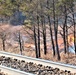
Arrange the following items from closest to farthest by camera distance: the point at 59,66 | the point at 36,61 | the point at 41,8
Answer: the point at 59,66 < the point at 36,61 < the point at 41,8

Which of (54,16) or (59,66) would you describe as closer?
(59,66)

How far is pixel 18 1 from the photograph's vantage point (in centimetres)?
2575

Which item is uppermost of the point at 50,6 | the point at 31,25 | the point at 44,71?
the point at 50,6

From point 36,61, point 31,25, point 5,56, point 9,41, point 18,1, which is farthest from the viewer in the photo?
point 9,41

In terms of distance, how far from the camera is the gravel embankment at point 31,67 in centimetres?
1085

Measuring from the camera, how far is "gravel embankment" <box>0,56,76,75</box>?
10.8 meters

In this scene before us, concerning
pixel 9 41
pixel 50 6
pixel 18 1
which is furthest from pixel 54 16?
pixel 9 41

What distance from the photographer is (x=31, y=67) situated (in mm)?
11766

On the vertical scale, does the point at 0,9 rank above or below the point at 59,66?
above

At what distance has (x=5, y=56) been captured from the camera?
1374 cm

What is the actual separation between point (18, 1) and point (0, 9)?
2224mm

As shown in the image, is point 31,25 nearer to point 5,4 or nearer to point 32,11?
point 32,11

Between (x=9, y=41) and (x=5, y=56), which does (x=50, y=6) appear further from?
(x=9, y=41)

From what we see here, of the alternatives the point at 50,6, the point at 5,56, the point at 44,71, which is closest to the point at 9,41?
the point at 50,6
